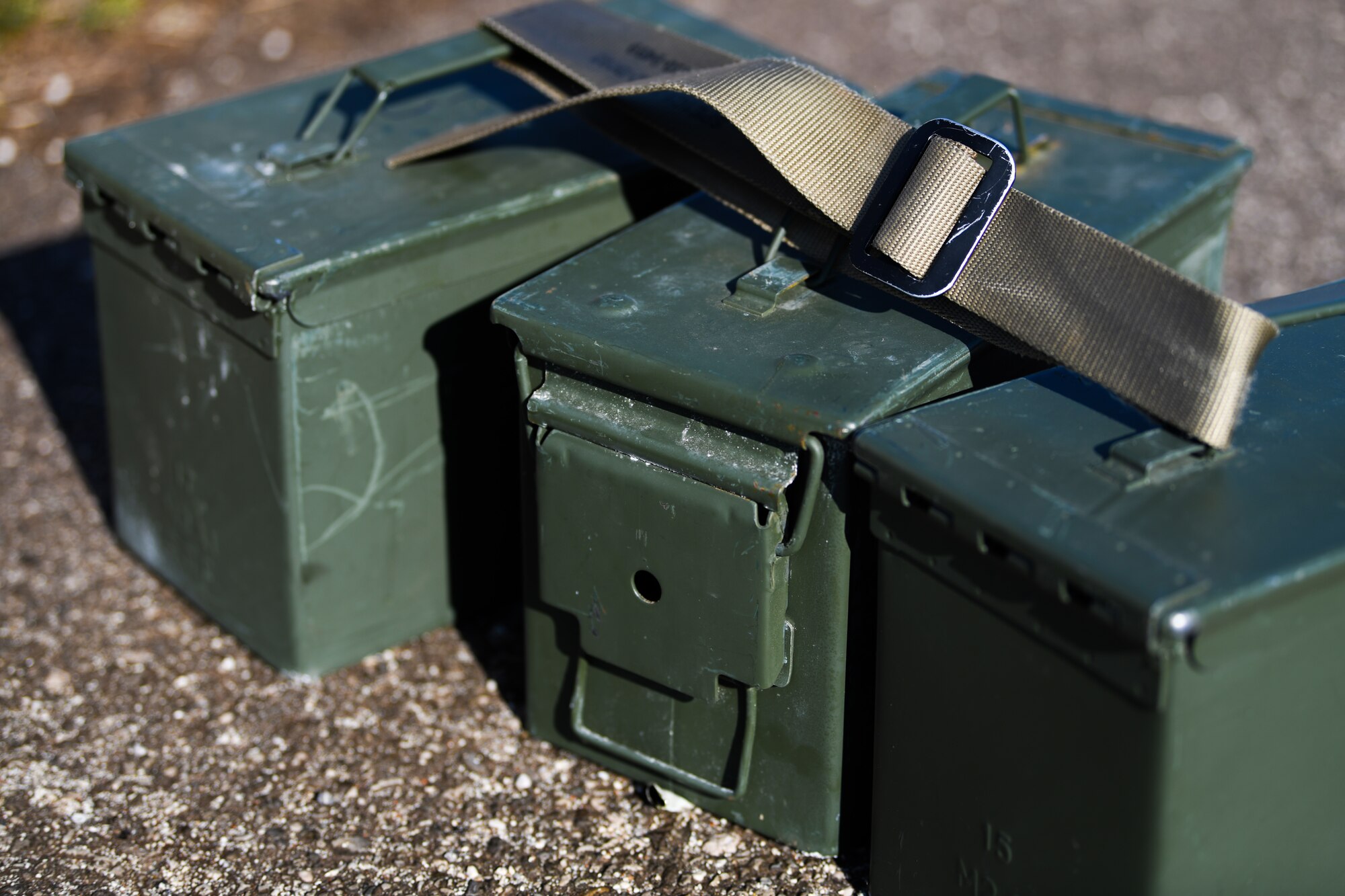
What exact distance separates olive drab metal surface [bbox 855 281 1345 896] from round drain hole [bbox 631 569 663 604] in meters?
0.39

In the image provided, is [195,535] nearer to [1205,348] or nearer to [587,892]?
[587,892]

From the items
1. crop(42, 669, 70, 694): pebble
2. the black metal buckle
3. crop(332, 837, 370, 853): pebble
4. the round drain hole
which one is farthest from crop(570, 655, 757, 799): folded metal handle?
crop(42, 669, 70, 694): pebble

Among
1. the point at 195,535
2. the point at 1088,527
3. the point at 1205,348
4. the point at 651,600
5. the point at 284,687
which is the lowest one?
the point at 284,687

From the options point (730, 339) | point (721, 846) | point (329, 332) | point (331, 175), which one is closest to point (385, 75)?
point (331, 175)

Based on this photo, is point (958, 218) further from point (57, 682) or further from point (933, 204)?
point (57, 682)

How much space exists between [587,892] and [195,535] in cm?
119

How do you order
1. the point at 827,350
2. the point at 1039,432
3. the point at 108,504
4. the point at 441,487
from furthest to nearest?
the point at 108,504 < the point at 441,487 < the point at 827,350 < the point at 1039,432

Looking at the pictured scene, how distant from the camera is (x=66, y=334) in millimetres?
4387

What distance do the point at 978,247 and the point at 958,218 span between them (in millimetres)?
55

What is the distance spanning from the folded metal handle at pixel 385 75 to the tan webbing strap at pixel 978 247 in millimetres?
327

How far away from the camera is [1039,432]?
216cm

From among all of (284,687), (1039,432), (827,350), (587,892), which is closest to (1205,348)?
(1039,432)

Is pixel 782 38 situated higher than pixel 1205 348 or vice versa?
pixel 1205 348

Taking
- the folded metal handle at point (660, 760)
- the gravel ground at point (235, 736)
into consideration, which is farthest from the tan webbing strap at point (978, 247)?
the gravel ground at point (235, 736)
